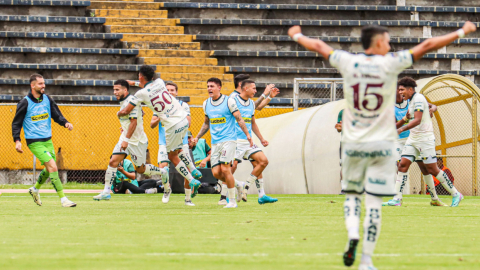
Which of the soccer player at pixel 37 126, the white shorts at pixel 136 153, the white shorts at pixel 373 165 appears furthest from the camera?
the white shorts at pixel 136 153

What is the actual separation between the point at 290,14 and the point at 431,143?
14.1 meters

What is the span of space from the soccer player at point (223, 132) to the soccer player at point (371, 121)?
567cm

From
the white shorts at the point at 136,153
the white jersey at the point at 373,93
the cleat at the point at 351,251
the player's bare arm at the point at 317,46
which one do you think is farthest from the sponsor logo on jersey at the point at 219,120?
the cleat at the point at 351,251

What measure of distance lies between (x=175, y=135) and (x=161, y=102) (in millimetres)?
608

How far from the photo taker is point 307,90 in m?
22.6

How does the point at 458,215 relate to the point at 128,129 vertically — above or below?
below

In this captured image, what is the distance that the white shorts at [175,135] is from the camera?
443 inches

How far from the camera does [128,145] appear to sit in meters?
13.1

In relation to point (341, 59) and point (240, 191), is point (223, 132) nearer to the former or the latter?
point (240, 191)

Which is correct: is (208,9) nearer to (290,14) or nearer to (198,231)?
(290,14)

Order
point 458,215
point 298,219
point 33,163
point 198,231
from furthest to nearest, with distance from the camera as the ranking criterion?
point 33,163, point 458,215, point 298,219, point 198,231

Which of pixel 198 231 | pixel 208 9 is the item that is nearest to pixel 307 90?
pixel 208 9

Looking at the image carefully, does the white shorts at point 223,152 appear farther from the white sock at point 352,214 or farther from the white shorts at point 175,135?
the white sock at point 352,214

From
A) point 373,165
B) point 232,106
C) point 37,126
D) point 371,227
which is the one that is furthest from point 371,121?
point 37,126
